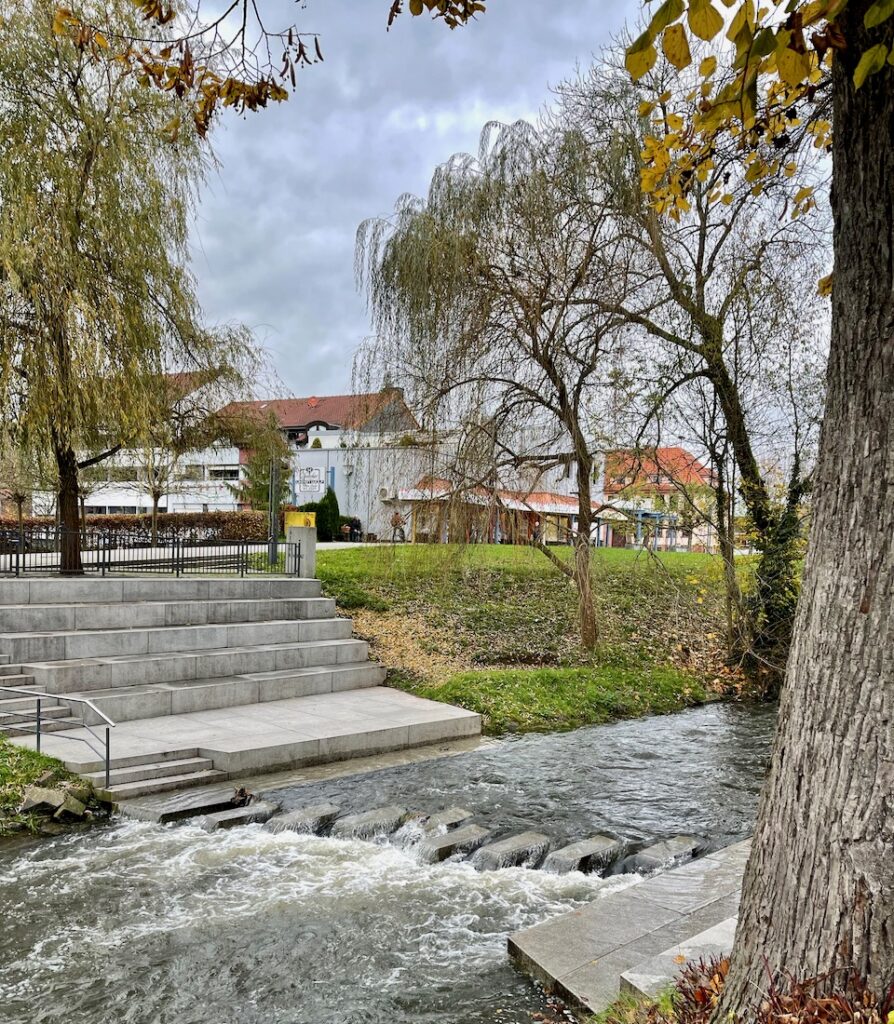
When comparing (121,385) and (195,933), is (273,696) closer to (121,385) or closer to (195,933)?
(121,385)

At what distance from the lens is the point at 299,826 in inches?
291

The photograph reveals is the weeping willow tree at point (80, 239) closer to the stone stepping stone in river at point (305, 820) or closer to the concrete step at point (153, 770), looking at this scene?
the concrete step at point (153, 770)

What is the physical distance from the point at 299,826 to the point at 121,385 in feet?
27.2

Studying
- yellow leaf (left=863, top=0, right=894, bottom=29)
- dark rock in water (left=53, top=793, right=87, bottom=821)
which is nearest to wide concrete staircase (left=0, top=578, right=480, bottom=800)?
dark rock in water (left=53, top=793, right=87, bottom=821)

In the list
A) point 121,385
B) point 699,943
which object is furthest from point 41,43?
point 699,943

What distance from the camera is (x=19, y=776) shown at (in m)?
7.89

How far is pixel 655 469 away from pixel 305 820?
7871 millimetres

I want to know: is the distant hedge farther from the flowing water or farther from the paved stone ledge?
the paved stone ledge

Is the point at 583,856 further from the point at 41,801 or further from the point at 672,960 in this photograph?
the point at 41,801

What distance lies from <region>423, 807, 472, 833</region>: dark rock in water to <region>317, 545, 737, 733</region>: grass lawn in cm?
368

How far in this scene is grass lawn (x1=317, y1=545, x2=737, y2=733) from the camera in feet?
40.8

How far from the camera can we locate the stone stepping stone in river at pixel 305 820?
24.2 feet

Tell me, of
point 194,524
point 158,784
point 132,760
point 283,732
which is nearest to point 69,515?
point 283,732

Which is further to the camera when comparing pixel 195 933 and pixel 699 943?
pixel 195 933
